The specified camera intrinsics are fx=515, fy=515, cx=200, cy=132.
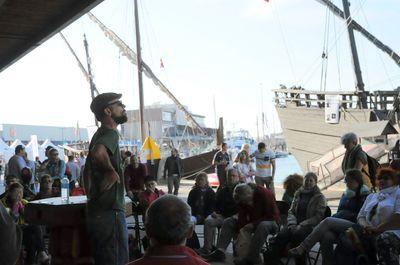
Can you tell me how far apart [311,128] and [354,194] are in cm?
1714

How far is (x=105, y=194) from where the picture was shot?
3559mm

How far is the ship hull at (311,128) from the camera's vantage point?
20.1 metres

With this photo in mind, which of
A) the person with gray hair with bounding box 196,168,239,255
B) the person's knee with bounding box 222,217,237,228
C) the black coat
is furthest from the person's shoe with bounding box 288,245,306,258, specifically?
the black coat

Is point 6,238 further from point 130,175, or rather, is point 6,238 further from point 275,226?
point 130,175

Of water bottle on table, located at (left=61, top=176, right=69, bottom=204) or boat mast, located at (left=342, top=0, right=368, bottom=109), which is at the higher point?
boat mast, located at (left=342, top=0, right=368, bottom=109)

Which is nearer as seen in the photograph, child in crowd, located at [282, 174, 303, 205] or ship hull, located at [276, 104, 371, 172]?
child in crowd, located at [282, 174, 303, 205]

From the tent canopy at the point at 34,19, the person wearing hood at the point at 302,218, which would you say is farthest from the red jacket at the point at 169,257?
the tent canopy at the point at 34,19

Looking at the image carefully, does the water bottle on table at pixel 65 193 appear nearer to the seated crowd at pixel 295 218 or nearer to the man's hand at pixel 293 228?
the seated crowd at pixel 295 218

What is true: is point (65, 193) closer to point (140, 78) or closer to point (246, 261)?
point (246, 261)

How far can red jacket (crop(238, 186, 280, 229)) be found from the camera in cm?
599

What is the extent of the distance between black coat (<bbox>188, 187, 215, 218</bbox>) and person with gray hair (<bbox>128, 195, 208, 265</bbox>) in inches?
197

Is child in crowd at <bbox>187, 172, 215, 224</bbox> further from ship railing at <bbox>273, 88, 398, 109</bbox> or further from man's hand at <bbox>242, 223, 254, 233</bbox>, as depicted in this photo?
ship railing at <bbox>273, 88, 398, 109</bbox>

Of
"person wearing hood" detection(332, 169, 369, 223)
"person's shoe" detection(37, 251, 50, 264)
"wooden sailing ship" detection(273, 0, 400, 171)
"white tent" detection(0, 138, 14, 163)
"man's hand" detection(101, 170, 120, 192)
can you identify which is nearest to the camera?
"man's hand" detection(101, 170, 120, 192)

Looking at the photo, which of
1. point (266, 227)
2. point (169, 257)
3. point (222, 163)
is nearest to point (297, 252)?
point (266, 227)
